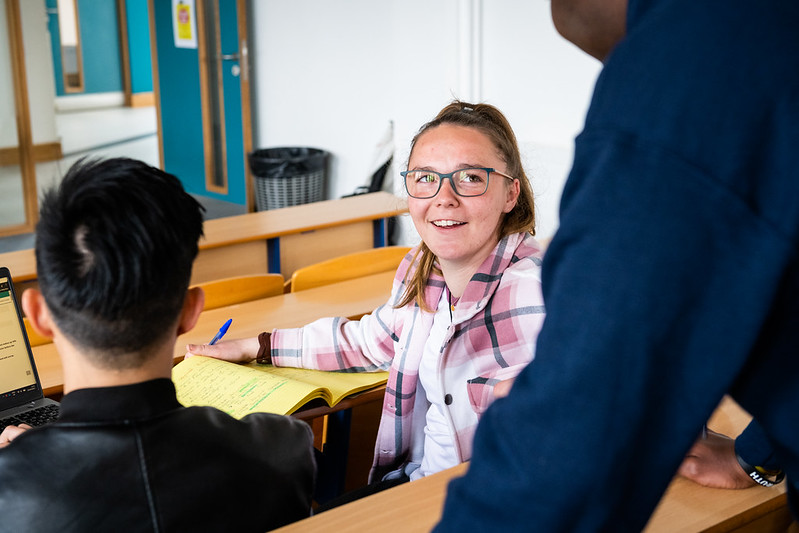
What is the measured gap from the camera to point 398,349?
1781mm

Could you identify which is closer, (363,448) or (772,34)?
(772,34)

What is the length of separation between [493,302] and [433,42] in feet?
10.6

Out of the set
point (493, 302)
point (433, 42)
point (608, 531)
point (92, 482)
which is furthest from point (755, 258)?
point (433, 42)

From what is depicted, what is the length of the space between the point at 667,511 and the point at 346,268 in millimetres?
1867

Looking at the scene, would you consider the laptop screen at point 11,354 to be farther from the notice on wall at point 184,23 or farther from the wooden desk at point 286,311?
the notice on wall at point 184,23

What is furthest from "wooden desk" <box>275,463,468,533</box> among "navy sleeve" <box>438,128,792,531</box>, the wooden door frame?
the wooden door frame

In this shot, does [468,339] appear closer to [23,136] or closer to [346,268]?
[346,268]

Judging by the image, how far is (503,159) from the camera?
1.78m

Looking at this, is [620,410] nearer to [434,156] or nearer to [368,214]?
[434,156]

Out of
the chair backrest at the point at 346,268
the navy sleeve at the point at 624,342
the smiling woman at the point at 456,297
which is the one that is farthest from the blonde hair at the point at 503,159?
the navy sleeve at the point at 624,342

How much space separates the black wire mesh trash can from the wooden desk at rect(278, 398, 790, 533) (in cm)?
444

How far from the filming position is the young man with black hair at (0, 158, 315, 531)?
945mm

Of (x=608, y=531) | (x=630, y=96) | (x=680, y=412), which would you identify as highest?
(x=630, y=96)

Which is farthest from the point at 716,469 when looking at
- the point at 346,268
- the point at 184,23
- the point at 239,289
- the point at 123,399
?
the point at 184,23
